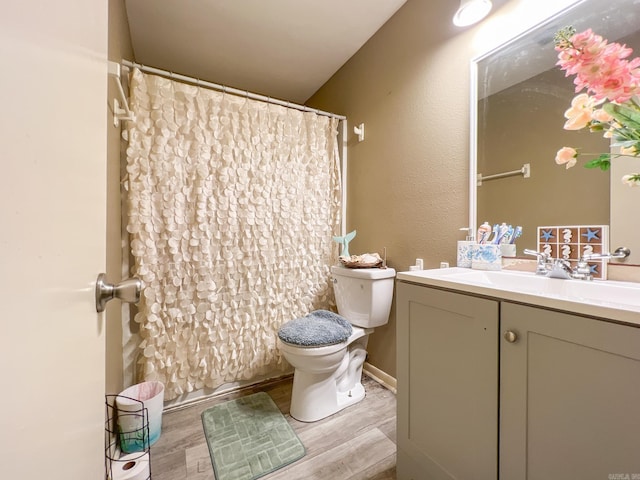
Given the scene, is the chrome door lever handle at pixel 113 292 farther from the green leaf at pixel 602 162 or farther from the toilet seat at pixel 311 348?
the green leaf at pixel 602 162

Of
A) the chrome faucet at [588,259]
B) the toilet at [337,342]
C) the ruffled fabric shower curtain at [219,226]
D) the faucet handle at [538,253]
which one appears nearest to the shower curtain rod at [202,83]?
the ruffled fabric shower curtain at [219,226]

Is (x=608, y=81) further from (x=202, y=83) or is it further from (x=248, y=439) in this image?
(x=248, y=439)

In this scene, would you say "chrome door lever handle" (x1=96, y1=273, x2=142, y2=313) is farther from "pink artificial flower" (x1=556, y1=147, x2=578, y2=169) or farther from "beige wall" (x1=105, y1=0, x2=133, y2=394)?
"pink artificial flower" (x1=556, y1=147, x2=578, y2=169)

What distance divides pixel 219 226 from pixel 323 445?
130 cm

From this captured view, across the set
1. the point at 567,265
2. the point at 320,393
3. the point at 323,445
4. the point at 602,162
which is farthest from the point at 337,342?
the point at 602,162

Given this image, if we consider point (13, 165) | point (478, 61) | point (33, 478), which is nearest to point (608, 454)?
point (33, 478)

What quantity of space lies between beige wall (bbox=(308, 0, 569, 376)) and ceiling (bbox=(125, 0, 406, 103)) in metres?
0.20

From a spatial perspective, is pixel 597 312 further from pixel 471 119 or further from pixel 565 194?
pixel 471 119

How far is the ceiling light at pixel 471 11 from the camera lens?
1124mm

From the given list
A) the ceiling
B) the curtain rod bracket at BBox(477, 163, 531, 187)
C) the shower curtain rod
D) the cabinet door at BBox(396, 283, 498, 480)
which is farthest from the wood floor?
the ceiling

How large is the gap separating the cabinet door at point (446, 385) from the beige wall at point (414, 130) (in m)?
0.56

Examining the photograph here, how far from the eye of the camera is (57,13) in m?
0.32

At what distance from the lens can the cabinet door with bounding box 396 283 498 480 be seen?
749 millimetres

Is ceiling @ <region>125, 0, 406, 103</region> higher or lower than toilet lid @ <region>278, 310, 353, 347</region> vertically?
higher
